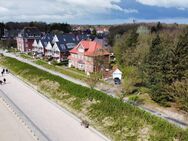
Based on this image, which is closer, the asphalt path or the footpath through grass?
the footpath through grass

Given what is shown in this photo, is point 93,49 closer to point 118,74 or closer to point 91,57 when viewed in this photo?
point 91,57

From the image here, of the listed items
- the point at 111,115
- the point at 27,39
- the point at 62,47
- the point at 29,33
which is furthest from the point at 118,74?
the point at 29,33

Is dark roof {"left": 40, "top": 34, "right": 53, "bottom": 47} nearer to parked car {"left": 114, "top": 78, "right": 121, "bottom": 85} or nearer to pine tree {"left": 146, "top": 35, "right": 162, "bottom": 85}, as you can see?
parked car {"left": 114, "top": 78, "right": 121, "bottom": 85}

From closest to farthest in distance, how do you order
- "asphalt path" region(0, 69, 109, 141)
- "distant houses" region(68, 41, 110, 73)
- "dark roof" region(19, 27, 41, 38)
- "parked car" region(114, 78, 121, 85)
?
"asphalt path" region(0, 69, 109, 141)
"parked car" region(114, 78, 121, 85)
"distant houses" region(68, 41, 110, 73)
"dark roof" region(19, 27, 41, 38)

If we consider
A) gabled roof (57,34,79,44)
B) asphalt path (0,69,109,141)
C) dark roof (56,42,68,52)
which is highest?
gabled roof (57,34,79,44)

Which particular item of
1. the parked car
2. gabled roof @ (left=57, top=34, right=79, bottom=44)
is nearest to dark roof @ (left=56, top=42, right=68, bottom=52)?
gabled roof @ (left=57, top=34, right=79, bottom=44)

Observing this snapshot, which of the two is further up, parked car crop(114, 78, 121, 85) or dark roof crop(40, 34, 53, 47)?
dark roof crop(40, 34, 53, 47)

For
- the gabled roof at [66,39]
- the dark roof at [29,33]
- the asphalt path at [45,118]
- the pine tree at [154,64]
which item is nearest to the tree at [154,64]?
the pine tree at [154,64]

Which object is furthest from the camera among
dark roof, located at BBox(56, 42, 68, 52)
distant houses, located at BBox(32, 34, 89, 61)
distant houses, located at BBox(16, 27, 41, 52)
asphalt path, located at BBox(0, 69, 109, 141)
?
distant houses, located at BBox(16, 27, 41, 52)

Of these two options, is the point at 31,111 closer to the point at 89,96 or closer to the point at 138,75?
the point at 89,96
